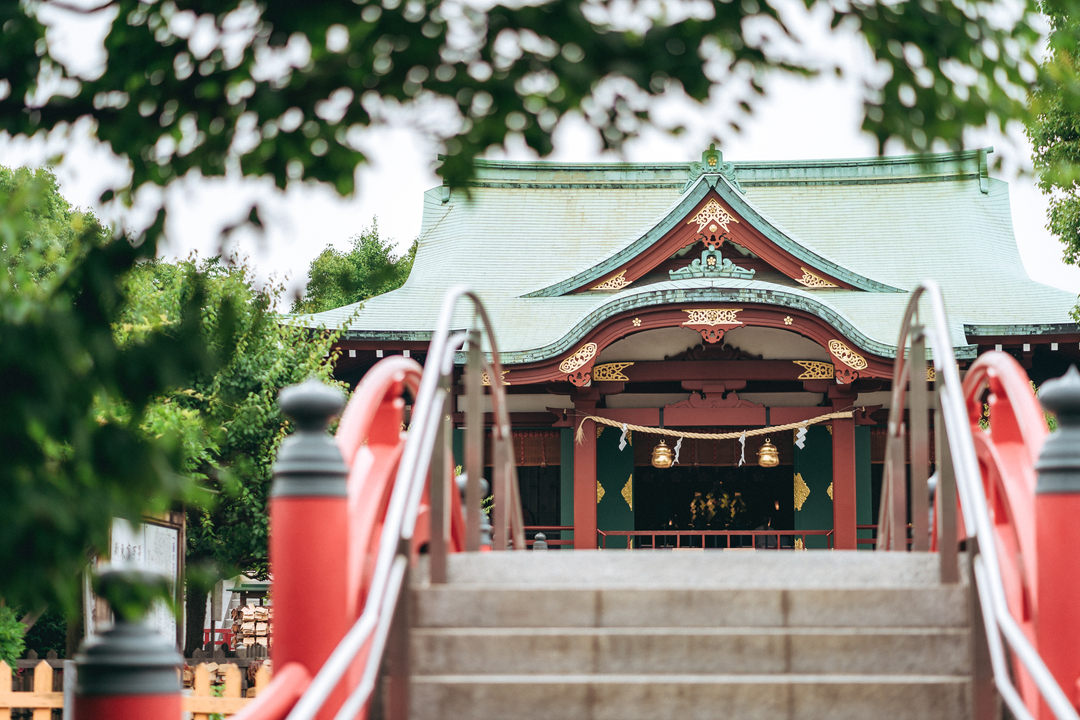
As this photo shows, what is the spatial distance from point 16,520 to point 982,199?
19062mm

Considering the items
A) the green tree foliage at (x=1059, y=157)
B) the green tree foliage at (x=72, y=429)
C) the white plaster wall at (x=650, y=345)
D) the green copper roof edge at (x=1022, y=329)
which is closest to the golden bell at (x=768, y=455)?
the white plaster wall at (x=650, y=345)

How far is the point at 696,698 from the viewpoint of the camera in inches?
139

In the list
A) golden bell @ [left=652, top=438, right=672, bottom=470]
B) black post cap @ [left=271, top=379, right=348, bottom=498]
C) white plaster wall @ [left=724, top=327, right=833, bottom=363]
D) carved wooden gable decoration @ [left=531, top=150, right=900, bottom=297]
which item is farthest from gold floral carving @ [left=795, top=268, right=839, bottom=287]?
black post cap @ [left=271, top=379, right=348, bottom=498]

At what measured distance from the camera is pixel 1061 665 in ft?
10.8

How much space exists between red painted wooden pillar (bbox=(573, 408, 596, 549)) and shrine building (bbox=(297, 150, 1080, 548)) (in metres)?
0.03

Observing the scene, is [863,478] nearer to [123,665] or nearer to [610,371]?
[610,371]

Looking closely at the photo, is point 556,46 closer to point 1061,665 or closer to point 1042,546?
point 1042,546

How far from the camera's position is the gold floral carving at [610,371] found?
1345 cm

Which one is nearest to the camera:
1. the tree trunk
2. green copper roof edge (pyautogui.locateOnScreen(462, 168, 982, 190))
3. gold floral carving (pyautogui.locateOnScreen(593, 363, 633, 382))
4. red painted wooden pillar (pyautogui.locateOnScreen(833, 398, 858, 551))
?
red painted wooden pillar (pyautogui.locateOnScreen(833, 398, 858, 551))

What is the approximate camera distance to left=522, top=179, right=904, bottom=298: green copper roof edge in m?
13.1

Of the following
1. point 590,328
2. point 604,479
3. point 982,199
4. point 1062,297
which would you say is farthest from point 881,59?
point 982,199

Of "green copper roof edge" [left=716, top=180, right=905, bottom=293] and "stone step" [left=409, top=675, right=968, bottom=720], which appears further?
"green copper roof edge" [left=716, top=180, right=905, bottom=293]

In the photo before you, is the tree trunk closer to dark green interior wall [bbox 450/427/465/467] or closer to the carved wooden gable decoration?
dark green interior wall [bbox 450/427/465/467]

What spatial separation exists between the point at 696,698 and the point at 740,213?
33.8ft
